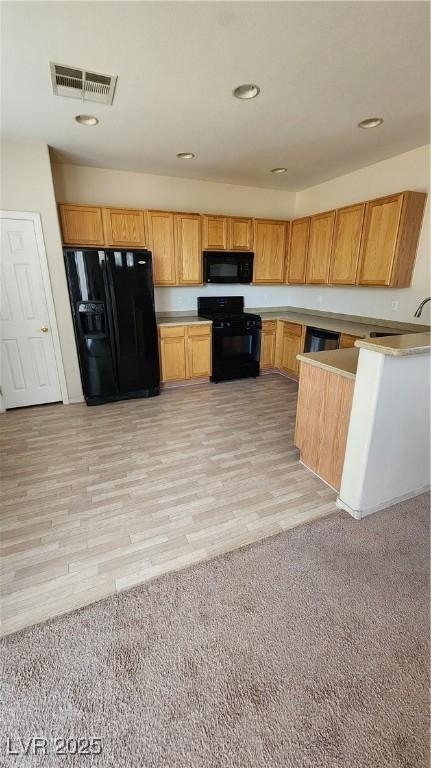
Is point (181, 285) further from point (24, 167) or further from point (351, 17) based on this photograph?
point (351, 17)

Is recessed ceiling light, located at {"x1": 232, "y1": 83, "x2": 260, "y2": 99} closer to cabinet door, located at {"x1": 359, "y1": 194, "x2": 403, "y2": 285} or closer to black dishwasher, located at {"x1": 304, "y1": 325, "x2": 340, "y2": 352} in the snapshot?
cabinet door, located at {"x1": 359, "y1": 194, "x2": 403, "y2": 285}

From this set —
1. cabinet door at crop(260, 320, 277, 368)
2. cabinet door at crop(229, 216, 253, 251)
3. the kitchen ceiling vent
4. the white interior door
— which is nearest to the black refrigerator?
the white interior door

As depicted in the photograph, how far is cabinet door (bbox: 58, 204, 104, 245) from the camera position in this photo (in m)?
3.66

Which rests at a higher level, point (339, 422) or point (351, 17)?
point (351, 17)

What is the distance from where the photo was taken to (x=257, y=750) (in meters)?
→ 1.05

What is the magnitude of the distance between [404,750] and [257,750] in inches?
19.3

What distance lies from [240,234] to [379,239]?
1913 mm

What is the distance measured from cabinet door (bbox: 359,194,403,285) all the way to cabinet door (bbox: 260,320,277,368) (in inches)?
56.4

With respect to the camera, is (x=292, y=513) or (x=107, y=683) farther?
(x=292, y=513)

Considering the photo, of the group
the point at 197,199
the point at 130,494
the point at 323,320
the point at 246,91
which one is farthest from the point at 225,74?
the point at 323,320

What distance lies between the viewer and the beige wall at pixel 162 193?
388 centimetres

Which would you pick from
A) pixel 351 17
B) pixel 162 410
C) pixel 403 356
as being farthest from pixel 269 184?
pixel 403 356

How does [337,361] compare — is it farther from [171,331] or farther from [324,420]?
[171,331]

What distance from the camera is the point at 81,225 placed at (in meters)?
3.74
